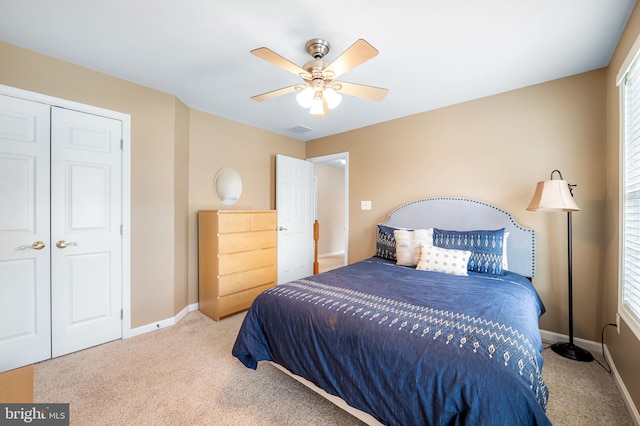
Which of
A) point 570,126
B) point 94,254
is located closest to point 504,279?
point 570,126

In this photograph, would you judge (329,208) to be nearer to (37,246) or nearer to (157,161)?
(157,161)

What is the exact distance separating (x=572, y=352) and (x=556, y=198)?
1322 millimetres

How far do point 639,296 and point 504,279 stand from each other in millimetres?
758

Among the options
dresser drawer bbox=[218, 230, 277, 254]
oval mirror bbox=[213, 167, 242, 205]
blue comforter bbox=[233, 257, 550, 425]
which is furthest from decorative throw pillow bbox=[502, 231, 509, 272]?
oval mirror bbox=[213, 167, 242, 205]

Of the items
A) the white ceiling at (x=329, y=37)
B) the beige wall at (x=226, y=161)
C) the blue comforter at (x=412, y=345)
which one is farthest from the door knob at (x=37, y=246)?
the blue comforter at (x=412, y=345)

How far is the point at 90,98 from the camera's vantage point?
92.9 inches

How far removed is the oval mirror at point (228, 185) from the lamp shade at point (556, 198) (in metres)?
3.36

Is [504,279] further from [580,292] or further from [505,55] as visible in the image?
[505,55]

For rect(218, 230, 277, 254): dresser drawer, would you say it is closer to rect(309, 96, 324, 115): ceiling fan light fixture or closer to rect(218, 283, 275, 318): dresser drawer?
rect(218, 283, 275, 318): dresser drawer

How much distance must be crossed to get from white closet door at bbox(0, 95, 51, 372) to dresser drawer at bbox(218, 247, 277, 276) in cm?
144

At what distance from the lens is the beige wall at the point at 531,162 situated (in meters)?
2.31

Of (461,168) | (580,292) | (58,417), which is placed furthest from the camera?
(461,168)

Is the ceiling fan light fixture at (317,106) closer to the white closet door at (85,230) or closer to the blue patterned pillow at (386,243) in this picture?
the blue patterned pillow at (386,243)

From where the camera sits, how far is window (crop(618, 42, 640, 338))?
1607 millimetres
